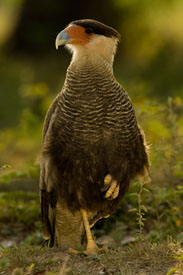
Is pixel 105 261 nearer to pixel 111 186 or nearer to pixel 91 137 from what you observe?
pixel 111 186

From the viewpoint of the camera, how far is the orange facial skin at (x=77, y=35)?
4.63m

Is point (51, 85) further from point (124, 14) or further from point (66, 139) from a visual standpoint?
point (66, 139)

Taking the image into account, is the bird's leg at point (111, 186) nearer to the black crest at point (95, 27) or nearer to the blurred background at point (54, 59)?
the black crest at point (95, 27)

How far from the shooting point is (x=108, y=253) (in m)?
4.40

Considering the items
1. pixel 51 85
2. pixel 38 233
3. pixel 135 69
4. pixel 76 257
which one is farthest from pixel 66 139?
pixel 135 69

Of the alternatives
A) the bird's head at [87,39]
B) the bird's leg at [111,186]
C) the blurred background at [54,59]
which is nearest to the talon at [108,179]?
the bird's leg at [111,186]

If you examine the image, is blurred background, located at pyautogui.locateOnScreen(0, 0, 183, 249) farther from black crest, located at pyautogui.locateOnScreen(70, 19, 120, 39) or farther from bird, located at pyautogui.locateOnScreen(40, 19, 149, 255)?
black crest, located at pyautogui.locateOnScreen(70, 19, 120, 39)

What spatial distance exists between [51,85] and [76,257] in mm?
10119

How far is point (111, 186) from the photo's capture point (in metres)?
4.62

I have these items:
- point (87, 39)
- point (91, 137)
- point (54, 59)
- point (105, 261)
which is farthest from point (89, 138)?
point (54, 59)

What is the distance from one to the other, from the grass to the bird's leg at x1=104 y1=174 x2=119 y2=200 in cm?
51

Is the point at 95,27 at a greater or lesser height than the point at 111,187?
greater

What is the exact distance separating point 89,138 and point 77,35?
938 mm

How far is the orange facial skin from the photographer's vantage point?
15.2ft
